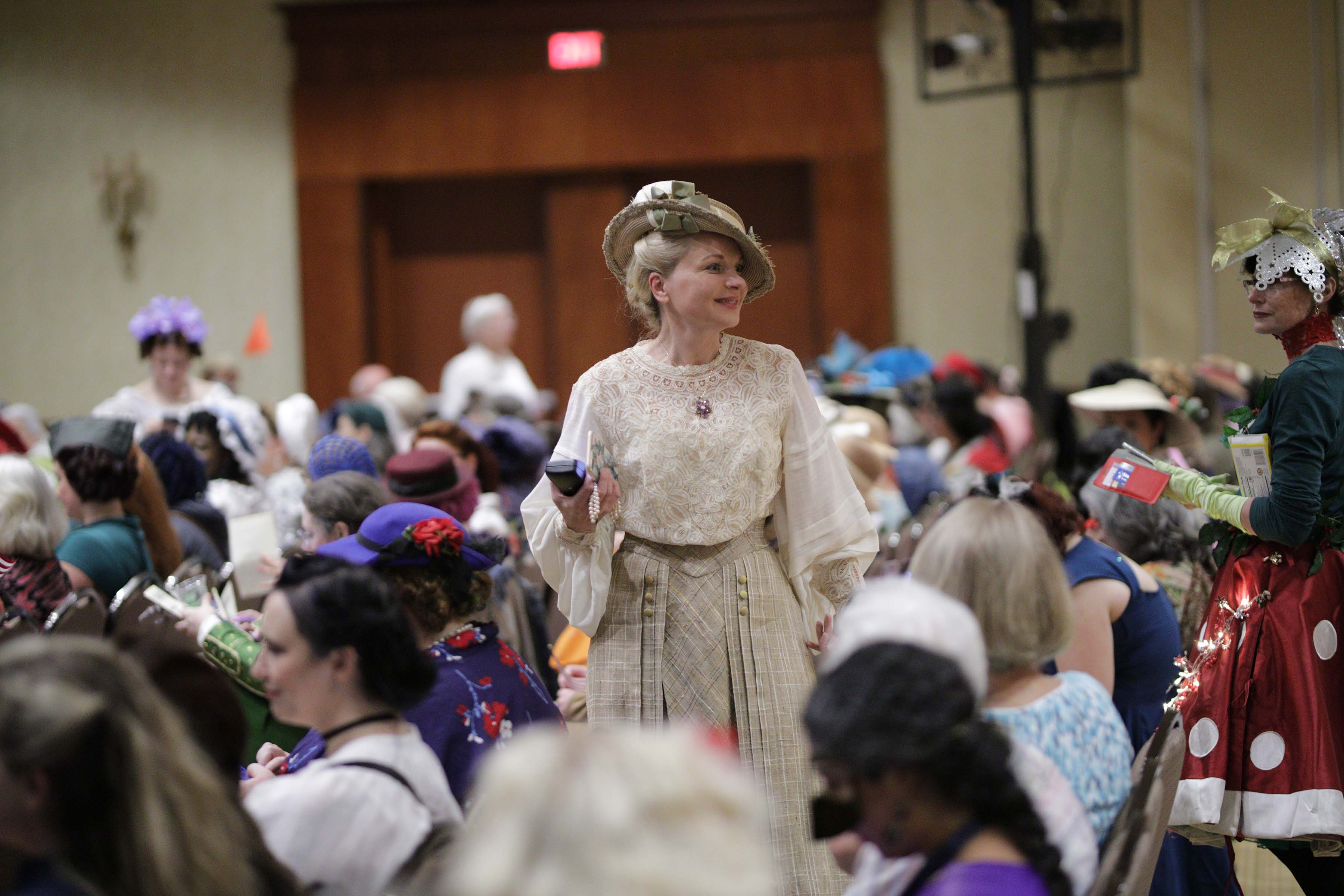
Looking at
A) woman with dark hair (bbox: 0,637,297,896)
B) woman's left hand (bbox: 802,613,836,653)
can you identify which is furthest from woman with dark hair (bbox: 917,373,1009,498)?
woman with dark hair (bbox: 0,637,297,896)

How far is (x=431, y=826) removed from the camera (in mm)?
1760

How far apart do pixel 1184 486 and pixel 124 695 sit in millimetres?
2205

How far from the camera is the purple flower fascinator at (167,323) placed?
18.5ft

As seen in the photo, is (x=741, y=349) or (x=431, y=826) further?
(x=741, y=349)

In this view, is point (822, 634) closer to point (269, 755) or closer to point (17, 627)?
point (269, 755)

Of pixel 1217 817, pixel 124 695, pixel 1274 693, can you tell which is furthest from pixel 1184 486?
pixel 124 695

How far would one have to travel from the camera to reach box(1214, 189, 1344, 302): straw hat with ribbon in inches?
110

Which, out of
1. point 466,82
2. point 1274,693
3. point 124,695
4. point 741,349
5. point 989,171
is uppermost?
point 466,82

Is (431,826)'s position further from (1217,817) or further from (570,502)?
(1217,817)

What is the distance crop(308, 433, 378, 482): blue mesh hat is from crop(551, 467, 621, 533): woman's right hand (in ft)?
4.32

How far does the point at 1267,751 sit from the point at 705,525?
1.23 metres

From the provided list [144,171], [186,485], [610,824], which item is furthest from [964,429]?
[144,171]

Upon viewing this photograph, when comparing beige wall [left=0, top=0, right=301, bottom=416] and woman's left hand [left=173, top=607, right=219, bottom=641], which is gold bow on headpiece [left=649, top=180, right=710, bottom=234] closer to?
woman's left hand [left=173, top=607, right=219, bottom=641]

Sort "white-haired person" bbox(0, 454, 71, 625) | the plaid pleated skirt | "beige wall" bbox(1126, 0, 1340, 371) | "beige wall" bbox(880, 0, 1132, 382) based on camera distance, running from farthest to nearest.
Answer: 1. "beige wall" bbox(880, 0, 1132, 382)
2. "beige wall" bbox(1126, 0, 1340, 371)
3. "white-haired person" bbox(0, 454, 71, 625)
4. the plaid pleated skirt
